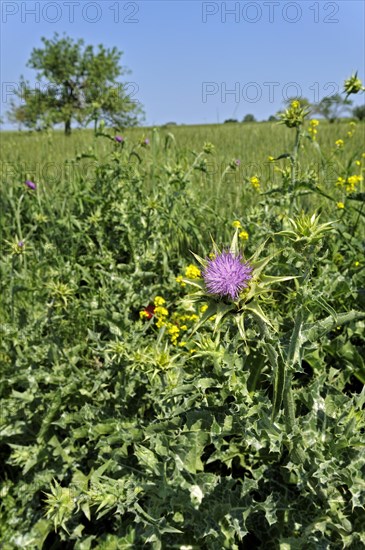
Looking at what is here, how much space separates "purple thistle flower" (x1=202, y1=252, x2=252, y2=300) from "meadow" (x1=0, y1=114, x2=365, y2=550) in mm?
24

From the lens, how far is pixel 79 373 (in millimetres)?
2158

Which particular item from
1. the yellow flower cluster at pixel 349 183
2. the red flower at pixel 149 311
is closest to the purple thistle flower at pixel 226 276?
the red flower at pixel 149 311

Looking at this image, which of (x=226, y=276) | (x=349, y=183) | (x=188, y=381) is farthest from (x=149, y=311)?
(x=349, y=183)

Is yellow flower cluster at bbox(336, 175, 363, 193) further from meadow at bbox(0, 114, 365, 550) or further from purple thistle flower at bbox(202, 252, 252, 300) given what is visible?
purple thistle flower at bbox(202, 252, 252, 300)

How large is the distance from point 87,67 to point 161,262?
26622 mm

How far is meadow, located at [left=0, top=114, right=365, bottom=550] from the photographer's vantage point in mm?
1354

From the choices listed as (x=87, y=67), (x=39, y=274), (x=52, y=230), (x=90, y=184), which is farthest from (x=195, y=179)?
(x=87, y=67)

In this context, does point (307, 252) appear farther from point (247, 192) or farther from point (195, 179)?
point (195, 179)

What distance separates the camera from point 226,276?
1.20 m

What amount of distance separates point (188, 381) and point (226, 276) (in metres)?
0.53

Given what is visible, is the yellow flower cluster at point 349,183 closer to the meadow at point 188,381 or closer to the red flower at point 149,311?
the meadow at point 188,381

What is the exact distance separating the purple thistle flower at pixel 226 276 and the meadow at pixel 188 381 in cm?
2

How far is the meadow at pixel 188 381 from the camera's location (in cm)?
135

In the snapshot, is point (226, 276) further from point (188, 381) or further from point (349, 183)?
point (349, 183)
